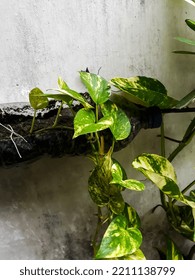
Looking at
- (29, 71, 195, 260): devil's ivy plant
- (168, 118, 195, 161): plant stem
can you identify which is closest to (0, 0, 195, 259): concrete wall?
(168, 118, 195, 161): plant stem

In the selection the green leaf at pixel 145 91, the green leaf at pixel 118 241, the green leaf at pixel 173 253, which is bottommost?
the green leaf at pixel 173 253

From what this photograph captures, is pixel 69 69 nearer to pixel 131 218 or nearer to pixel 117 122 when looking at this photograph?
pixel 117 122

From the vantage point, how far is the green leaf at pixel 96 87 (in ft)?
2.76

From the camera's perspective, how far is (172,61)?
1185mm

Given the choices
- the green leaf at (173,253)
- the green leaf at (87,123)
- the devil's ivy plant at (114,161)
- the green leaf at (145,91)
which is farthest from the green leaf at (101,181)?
the green leaf at (173,253)

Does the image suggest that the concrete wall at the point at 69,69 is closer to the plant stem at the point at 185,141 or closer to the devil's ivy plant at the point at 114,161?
the plant stem at the point at 185,141

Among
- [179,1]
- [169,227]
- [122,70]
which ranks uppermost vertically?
[179,1]

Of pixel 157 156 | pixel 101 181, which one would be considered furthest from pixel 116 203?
pixel 157 156

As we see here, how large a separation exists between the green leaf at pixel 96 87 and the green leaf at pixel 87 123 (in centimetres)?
5

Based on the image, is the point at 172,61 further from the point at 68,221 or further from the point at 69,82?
the point at 68,221

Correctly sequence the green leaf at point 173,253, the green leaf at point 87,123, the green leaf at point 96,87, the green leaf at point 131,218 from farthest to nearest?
the green leaf at point 173,253 → the green leaf at point 131,218 → the green leaf at point 96,87 → the green leaf at point 87,123

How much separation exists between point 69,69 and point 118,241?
2.08ft

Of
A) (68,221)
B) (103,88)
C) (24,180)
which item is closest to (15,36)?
(103,88)
